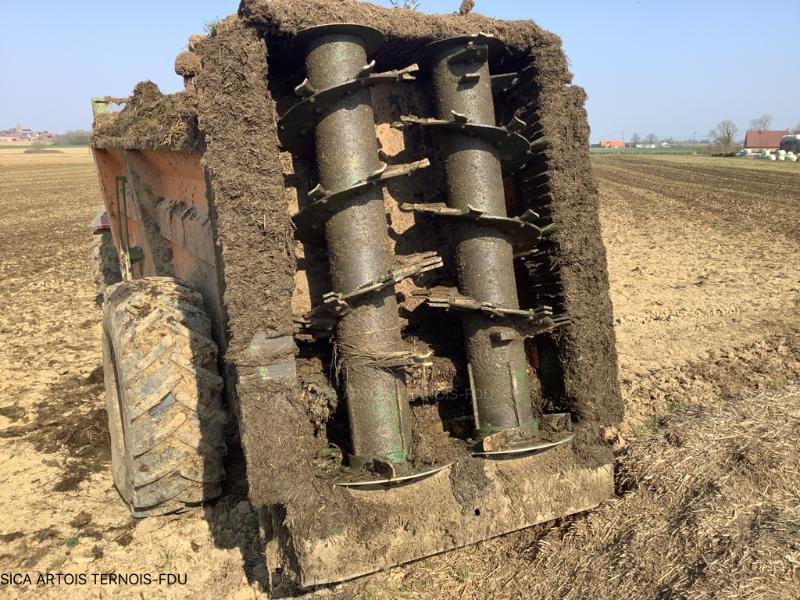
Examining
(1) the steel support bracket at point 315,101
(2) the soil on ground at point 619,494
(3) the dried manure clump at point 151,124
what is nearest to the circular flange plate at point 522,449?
(2) the soil on ground at point 619,494

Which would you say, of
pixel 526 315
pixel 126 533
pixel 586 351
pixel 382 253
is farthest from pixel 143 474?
pixel 586 351

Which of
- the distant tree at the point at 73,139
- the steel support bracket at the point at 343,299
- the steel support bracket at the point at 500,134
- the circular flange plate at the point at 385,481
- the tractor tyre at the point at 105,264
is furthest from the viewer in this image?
the distant tree at the point at 73,139

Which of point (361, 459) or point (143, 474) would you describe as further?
point (143, 474)

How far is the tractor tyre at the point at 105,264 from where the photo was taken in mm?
6794

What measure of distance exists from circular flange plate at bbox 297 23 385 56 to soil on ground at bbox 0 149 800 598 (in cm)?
210

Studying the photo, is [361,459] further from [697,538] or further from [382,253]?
[697,538]

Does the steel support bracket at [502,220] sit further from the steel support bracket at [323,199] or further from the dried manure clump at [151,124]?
the dried manure clump at [151,124]

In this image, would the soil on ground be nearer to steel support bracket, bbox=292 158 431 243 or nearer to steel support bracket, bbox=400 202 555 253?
steel support bracket, bbox=400 202 555 253

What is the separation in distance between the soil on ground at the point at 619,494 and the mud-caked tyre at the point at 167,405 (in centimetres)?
29

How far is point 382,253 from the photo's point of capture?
2.57 metres

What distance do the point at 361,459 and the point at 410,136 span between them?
4.84 ft

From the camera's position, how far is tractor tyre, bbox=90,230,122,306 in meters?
6.79

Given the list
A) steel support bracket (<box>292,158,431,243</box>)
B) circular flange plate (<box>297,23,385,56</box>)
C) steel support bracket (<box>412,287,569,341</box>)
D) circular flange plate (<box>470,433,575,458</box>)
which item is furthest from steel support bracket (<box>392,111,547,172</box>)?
circular flange plate (<box>470,433,575,458</box>)

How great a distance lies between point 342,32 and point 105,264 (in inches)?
210
